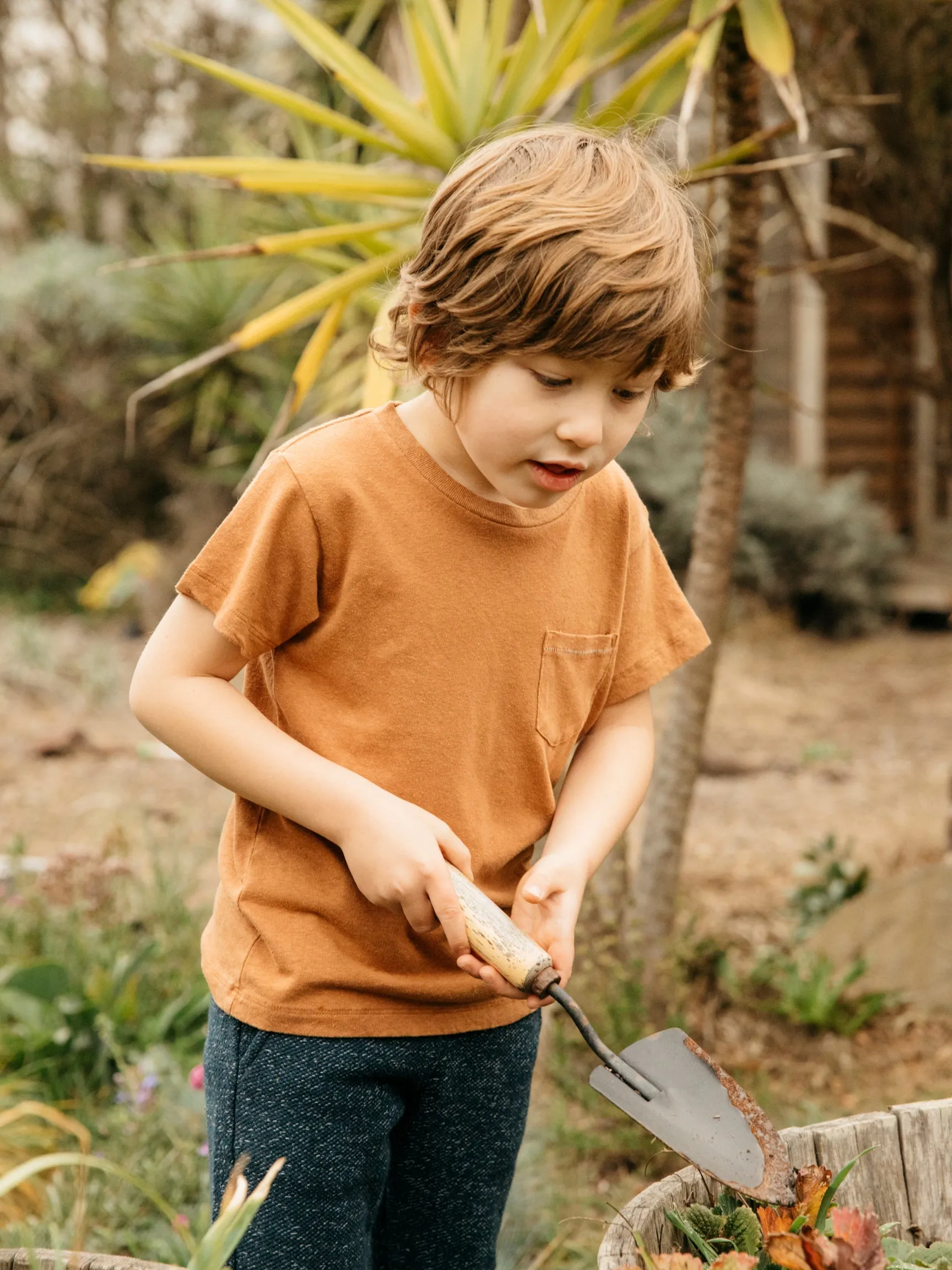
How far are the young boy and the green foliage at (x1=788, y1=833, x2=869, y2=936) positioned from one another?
6.88 feet

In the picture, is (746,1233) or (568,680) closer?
(746,1233)

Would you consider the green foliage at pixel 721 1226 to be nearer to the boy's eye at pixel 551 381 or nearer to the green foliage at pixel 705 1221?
the green foliage at pixel 705 1221

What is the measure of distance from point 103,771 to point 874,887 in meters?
3.04

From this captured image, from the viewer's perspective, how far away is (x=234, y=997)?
4.03ft

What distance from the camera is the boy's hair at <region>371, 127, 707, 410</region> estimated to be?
1064 mm

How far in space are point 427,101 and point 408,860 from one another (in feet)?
6.06

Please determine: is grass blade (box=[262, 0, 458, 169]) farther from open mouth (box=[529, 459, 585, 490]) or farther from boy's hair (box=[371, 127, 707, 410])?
open mouth (box=[529, 459, 585, 490])

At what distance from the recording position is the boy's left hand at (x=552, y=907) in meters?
1.19

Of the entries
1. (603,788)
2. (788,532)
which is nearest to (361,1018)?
(603,788)

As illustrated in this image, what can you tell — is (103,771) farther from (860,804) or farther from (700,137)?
(700,137)

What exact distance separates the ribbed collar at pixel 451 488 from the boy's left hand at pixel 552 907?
1.09ft

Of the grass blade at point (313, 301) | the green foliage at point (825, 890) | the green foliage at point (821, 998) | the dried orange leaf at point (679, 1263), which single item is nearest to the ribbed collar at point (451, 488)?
the dried orange leaf at point (679, 1263)

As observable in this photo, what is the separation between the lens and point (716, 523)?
102 inches

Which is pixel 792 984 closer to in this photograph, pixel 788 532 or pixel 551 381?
pixel 551 381
